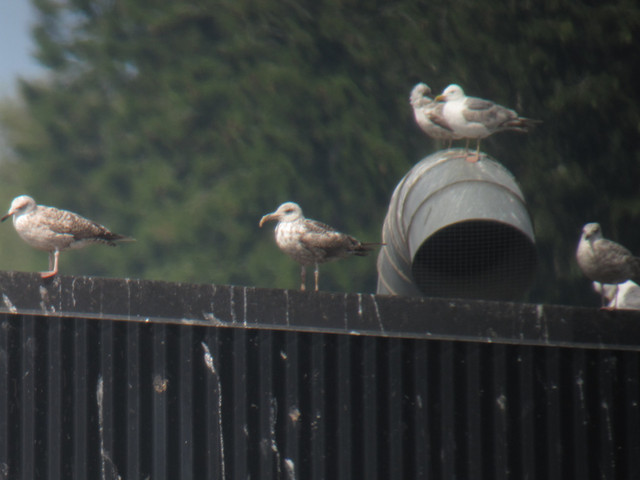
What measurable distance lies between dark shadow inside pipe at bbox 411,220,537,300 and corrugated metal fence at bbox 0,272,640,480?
2881mm

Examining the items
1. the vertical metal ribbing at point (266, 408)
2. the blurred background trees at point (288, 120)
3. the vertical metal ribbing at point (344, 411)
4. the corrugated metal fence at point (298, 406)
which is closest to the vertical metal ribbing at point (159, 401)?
the corrugated metal fence at point (298, 406)

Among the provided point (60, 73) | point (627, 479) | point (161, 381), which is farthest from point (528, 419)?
point (60, 73)

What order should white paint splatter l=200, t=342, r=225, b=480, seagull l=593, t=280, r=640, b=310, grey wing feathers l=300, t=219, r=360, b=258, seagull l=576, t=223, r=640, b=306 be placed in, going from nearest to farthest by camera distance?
1. white paint splatter l=200, t=342, r=225, b=480
2. grey wing feathers l=300, t=219, r=360, b=258
3. seagull l=576, t=223, r=640, b=306
4. seagull l=593, t=280, r=640, b=310

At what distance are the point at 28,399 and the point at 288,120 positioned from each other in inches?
663

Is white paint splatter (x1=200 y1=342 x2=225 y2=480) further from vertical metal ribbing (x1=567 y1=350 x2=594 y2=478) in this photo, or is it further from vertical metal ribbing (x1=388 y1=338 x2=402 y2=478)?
vertical metal ribbing (x1=567 y1=350 x2=594 y2=478)

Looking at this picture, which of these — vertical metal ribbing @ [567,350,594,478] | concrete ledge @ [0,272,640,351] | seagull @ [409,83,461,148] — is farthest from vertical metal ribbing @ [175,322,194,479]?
seagull @ [409,83,461,148]

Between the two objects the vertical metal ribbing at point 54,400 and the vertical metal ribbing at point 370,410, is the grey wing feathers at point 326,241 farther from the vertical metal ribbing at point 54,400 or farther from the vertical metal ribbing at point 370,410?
the vertical metal ribbing at point 54,400

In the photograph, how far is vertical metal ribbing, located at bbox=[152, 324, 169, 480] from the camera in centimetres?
695

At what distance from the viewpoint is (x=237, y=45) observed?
2402 centimetres

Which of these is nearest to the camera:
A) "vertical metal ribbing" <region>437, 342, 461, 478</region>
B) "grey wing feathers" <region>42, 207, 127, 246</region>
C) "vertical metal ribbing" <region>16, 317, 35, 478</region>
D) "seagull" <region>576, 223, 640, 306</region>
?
"vertical metal ribbing" <region>437, 342, 461, 478</region>

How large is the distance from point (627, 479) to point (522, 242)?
130 inches

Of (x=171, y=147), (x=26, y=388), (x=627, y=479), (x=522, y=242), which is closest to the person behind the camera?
(x=627, y=479)

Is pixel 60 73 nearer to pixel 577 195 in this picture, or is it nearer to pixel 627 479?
pixel 577 195

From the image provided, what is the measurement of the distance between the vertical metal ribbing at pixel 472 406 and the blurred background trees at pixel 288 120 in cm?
1377
